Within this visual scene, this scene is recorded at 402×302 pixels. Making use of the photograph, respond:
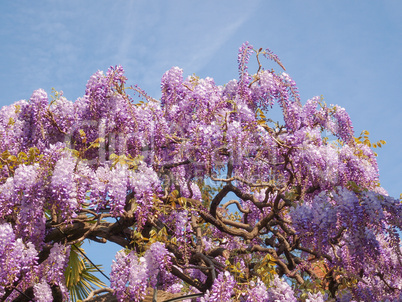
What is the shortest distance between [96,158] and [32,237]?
1226 millimetres

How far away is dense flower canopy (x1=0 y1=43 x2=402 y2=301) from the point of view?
4.51 meters

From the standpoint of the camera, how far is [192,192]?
567cm

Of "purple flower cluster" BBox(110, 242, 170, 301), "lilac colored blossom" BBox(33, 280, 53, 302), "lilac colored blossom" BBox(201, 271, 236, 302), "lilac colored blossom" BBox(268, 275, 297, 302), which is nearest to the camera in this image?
"lilac colored blossom" BBox(201, 271, 236, 302)

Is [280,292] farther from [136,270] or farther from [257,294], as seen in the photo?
[136,270]

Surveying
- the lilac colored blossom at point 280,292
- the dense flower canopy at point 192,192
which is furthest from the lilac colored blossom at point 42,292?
the lilac colored blossom at point 280,292

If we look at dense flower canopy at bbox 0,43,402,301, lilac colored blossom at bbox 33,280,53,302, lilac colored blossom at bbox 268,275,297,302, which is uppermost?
dense flower canopy at bbox 0,43,402,301

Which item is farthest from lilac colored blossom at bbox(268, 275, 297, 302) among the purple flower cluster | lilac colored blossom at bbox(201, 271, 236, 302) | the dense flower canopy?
the purple flower cluster

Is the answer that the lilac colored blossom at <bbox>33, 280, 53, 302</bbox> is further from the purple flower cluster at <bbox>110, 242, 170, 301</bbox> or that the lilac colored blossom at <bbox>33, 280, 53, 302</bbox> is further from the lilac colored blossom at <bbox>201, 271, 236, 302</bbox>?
the lilac colored blossom at <bbox>201, 271, 236, 302</bbox>

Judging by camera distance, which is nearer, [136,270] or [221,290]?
[221,290]

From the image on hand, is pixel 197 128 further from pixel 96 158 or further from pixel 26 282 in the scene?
pixel 26 282

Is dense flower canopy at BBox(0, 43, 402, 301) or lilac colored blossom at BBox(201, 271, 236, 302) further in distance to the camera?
dense flower canopy at BBox(0, 43, 402, 301)

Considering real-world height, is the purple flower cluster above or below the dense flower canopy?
below

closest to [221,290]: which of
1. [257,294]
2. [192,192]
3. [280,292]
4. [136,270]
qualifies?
[257,294]

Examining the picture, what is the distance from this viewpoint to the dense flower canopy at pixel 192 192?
4512mm
